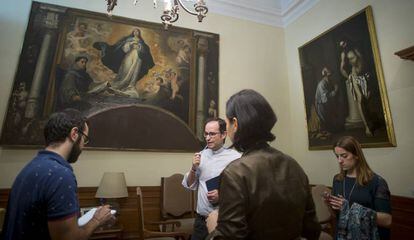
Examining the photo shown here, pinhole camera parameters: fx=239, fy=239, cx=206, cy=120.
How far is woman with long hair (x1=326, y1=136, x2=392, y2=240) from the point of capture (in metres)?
2.26

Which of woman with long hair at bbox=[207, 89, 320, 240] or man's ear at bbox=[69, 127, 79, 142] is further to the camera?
man's ear at bbox=[69, 127, 79, 142]

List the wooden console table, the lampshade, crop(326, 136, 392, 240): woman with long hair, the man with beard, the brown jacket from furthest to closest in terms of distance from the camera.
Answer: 1. the lampshade
2. the wooden console table
3. crop(326, 136, 392, 240): woman with long hair
4. the man with beard
5. the brown jacket

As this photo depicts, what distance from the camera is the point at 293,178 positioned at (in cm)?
130

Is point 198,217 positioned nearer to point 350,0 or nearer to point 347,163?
point 347,163

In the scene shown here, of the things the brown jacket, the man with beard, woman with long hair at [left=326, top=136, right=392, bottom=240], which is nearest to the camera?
the brown jacket

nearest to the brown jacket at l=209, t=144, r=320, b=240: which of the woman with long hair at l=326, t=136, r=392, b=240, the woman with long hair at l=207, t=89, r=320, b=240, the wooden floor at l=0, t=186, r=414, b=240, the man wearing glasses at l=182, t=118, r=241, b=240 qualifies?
the woman with long hair at l=207, t=89, r=320, b=240

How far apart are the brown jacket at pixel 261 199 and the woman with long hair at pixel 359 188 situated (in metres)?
1.47

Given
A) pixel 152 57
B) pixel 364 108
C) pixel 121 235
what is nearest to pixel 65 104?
pixel 152 57

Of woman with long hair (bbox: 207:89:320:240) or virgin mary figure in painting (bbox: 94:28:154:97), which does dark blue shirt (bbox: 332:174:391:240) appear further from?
virgin mary figure in painting (bbox: 94:28:154:97)

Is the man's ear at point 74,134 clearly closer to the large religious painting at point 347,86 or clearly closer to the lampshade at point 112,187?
the lampshade at point 112,187

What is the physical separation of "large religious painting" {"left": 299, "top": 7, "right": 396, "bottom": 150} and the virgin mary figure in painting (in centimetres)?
356

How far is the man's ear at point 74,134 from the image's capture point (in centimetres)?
179

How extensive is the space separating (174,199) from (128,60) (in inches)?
116

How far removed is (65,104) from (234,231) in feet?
14.2
